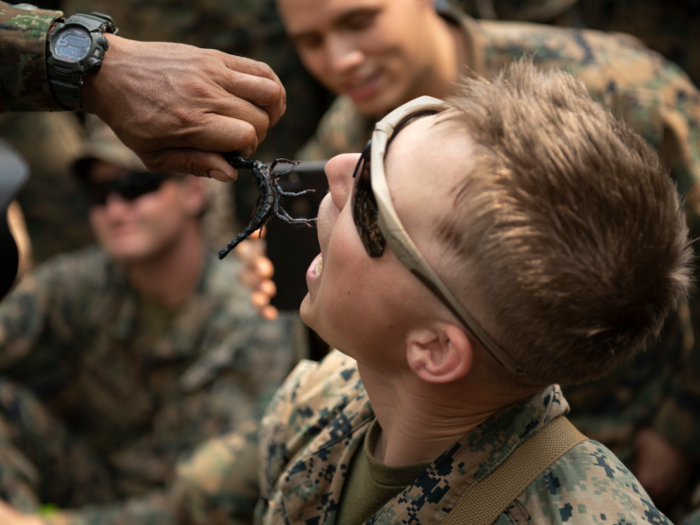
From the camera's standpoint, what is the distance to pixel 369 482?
1.64m

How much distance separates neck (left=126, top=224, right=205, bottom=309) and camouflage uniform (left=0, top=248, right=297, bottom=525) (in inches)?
2.4

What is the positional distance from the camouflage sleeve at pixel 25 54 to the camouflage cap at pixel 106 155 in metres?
2.01

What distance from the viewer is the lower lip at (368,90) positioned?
3121 millimetres

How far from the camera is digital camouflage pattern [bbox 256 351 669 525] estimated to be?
4.49 ft

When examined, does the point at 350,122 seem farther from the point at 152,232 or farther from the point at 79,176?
the point at 79,176

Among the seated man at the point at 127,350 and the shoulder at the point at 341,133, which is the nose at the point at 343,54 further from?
the seated man at the point at 127,350

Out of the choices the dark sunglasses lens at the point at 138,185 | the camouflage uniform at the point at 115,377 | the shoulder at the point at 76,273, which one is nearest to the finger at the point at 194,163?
the camouflage uniform at the point at 115,377

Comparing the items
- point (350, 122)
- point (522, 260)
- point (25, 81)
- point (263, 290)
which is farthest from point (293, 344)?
point (522, 260)

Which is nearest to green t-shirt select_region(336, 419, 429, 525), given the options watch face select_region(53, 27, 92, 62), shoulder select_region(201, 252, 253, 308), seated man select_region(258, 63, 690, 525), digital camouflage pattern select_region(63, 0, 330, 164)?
seated man select_region(258, 63, 690, 525)

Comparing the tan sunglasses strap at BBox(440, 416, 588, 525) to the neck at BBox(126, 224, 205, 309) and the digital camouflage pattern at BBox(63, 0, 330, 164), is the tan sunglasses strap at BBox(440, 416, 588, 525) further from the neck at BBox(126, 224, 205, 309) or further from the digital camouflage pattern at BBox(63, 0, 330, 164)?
the digital camouflage pattern at BBox(63, 0, 330, 164)

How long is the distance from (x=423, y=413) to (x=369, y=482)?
241 millimetres

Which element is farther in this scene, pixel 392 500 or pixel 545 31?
pixel 545 31

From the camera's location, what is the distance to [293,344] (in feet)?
12.1

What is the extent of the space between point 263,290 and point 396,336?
2020mm
